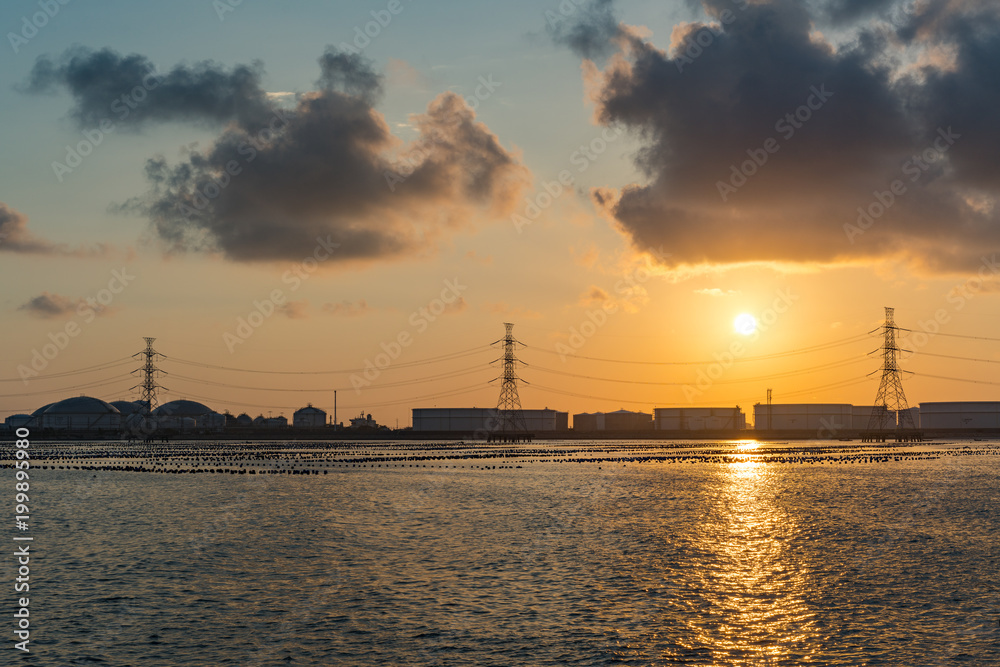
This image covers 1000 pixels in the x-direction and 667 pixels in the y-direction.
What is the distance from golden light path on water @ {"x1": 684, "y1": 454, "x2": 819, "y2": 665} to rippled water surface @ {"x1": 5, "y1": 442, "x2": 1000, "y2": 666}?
117 mm

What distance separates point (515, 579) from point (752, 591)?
344 inches

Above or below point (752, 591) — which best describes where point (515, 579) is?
above

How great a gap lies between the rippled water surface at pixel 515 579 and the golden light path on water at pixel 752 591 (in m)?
0.12

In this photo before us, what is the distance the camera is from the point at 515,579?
101 feet

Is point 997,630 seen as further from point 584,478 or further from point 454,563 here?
point 584,478

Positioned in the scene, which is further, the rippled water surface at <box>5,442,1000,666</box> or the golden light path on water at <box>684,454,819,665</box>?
the golden light path on water at <box>684,454,819,665</box>

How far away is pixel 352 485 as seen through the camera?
72938 millimetres

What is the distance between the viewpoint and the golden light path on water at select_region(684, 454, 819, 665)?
75.0 ft

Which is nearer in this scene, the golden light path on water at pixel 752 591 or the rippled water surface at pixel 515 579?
the rippled water surface at pixel 515 579

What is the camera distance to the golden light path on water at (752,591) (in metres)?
22.9

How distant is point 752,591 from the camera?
29.4 meters

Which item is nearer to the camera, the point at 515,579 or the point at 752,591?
the point at 752,591

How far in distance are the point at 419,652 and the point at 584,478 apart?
60409 mm

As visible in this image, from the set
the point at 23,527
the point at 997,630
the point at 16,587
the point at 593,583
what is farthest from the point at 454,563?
the point at 23,527
